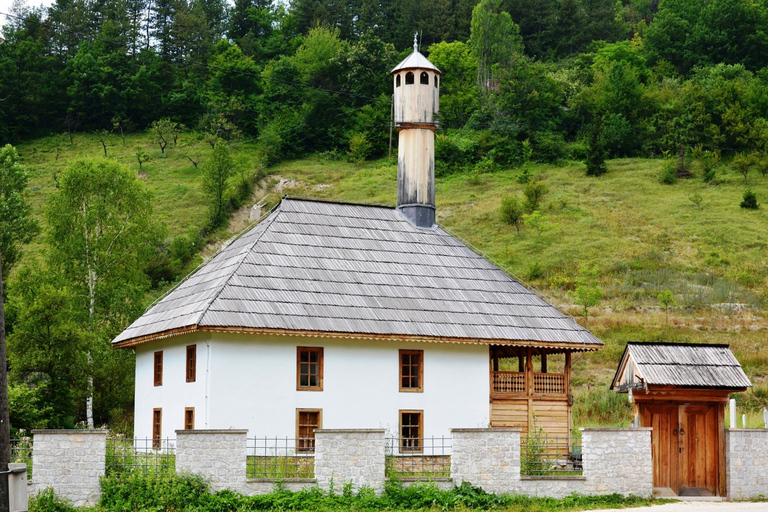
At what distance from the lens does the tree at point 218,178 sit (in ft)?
199

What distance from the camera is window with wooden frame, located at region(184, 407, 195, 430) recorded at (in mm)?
23344

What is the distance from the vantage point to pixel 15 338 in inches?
1201

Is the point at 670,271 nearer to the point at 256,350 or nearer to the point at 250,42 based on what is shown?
the point at 256,350

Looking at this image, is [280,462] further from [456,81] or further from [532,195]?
[456,81]

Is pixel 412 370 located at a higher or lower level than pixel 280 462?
higher

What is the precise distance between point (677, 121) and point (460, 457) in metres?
60.4

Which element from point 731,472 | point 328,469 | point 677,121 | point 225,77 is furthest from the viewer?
point 225,77

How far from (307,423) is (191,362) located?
3.12 meters

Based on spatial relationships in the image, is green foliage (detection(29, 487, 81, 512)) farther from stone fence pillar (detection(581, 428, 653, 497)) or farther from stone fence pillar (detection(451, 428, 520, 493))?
stone fence pillar (detection(581, 428, 653, 497))

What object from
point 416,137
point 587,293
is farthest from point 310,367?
point 587,293

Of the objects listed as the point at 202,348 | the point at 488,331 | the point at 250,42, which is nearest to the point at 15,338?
the point at 202,348

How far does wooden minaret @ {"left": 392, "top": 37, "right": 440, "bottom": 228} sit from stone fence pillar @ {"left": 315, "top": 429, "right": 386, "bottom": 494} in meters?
12.1

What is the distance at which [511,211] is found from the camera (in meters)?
57.2

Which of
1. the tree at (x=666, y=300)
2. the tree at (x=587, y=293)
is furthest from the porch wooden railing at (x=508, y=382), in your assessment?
the tree at (x=666, y=300)
